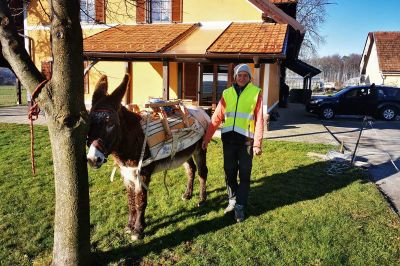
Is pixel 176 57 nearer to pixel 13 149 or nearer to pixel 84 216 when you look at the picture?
pixel 13 149

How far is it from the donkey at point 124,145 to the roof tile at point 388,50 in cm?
2503

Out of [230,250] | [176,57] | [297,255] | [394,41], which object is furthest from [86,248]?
[394,41]

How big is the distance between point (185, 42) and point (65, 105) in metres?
10.3

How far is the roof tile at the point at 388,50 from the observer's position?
971 inches

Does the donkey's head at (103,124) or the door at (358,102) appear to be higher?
the donkey's head at (103,124)

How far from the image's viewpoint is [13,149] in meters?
8.26

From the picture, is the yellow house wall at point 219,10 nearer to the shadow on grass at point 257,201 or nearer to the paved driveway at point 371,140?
the paved driveway at point 371,140

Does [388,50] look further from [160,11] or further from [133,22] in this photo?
[133,22]

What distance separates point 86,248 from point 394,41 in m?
30.9

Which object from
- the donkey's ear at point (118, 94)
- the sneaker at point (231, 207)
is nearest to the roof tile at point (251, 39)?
the sneaker at point (231, 207)

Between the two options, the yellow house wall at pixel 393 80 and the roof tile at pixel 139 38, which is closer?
the roof tile at pixel 139 38

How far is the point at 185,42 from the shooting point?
498 inches

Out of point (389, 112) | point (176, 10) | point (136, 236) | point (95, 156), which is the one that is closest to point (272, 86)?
point (176, 10)

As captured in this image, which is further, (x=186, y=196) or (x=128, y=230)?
(x=186, y=196)
